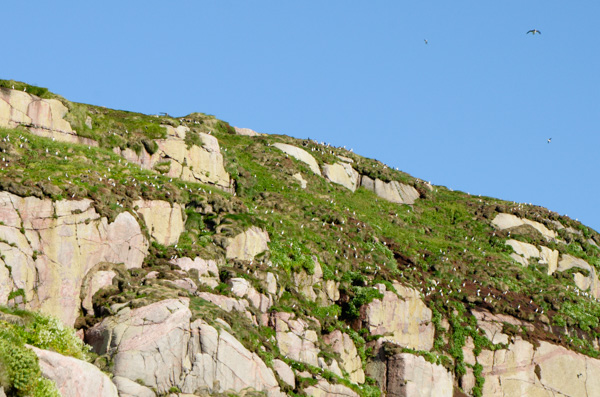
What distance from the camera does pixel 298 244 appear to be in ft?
200

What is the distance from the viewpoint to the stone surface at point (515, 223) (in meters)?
87.6

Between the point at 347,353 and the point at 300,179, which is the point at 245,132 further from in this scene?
the point at 347,353

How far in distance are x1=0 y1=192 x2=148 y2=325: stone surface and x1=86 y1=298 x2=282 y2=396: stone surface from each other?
3.23 m

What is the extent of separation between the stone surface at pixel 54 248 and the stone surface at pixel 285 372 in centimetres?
981

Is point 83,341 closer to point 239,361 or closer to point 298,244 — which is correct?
point 239,361

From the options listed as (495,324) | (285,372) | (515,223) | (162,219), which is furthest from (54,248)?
(515,223)

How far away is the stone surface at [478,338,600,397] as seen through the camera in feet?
200

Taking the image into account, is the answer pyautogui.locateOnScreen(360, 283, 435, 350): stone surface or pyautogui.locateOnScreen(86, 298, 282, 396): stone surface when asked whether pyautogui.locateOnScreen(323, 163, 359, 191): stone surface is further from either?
pyautogui.locateOnScreen(86, 298, 282, 396): stone surface

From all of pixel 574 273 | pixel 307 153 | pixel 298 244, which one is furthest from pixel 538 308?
pixel 307 153

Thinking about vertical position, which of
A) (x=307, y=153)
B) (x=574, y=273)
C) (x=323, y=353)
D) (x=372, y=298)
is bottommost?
(x=323, y=353)

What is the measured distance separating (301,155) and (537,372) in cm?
Result: 3527

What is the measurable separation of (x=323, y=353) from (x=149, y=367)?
48.9 feet

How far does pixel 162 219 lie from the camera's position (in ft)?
176

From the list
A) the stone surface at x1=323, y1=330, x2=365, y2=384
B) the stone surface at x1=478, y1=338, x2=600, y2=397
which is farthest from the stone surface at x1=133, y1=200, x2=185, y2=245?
the stone surface at x1=478, y1=338, x2=600, y2=397
